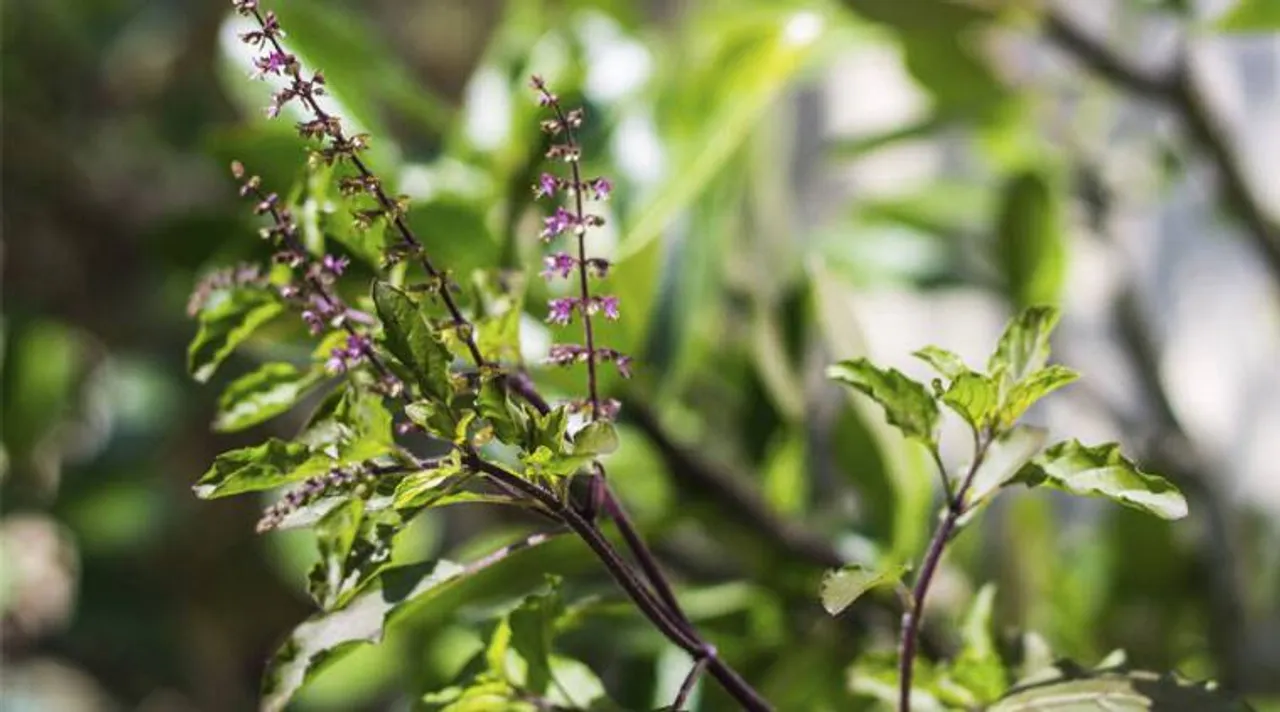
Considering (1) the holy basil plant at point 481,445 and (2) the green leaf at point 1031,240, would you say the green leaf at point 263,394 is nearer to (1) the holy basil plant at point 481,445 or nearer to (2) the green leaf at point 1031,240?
(1) the holy basil plant at point 481,445

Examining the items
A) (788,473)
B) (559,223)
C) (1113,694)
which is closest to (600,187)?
(559,223)

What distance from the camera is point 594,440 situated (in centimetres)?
22

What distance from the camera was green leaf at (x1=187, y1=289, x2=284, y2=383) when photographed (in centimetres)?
28

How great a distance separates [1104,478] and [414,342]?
0.36 feet

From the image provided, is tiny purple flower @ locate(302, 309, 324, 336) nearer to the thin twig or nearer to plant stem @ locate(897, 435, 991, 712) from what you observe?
plant stem @ locate(897, 435, 991, 712)

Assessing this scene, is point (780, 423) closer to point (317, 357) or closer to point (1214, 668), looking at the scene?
point (1214, 668)

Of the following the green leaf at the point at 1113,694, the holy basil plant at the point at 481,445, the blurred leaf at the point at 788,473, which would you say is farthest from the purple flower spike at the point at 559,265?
the blurred leaf at the point at 788,473

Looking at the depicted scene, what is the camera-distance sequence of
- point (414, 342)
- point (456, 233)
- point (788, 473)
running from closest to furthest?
point (414, 342) < point (456, 233) < point (788, 473)

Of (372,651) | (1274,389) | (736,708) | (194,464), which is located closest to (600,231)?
(736,708)

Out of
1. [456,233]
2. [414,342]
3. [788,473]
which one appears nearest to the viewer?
[414,342]

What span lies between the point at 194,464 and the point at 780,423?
72 cm

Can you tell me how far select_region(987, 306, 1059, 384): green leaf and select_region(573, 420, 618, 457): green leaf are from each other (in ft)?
0.23

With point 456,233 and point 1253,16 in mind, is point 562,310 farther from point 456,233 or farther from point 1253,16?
point 1253,16

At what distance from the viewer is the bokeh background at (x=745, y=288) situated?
0.46m
